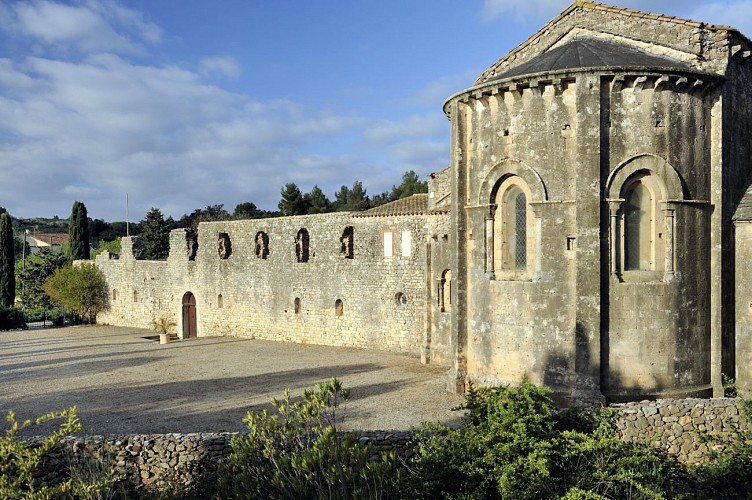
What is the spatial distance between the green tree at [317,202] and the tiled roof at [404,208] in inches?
1404

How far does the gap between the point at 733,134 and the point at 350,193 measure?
181 feet

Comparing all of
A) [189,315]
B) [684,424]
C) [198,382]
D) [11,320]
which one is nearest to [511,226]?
[684,424]

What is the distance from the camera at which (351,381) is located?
1638 cm

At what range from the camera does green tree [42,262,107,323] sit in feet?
109

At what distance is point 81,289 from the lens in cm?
3347

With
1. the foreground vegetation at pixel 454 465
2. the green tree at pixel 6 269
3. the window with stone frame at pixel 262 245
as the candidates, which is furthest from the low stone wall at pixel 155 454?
the green tree at pixel 6 269

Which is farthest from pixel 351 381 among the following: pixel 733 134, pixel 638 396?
pixel 733 134

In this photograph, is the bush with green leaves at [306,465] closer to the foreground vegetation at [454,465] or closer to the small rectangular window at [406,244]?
the foreground vegetation at [454,465]

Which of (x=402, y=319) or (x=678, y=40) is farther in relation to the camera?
(x=402, y=319)

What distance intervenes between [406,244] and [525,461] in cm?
1393

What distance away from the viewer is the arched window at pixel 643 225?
1198 cm

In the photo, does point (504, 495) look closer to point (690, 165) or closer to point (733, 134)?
point (690, 165)

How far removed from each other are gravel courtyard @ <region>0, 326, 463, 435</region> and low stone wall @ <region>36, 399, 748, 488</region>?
2818mm

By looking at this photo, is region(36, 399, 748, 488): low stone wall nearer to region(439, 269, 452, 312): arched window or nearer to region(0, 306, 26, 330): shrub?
region(439, 269, 452, 312): arched window
